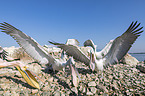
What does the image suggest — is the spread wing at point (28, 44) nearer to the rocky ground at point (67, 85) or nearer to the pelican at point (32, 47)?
the pelican at point (32, 47)

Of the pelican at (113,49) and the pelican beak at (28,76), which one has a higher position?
the pelican at (113,49)

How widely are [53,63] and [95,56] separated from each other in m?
1.82

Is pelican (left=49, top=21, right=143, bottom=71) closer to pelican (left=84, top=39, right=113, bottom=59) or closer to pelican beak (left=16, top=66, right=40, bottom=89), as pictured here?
pelican (left=84, top=39, right=113, bottom=59)

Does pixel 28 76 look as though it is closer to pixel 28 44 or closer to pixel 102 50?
pixel 28 44

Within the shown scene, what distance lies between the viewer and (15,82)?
253 centimetres

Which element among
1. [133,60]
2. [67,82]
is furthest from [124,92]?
[133,60]

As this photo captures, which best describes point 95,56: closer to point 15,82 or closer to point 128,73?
point 128,73

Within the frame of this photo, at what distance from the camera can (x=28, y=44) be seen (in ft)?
9.68

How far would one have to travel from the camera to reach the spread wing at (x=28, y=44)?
268 centimetres

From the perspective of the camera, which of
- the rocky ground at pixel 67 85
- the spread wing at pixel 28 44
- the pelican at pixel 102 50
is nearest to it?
the rocky ground at pixel 67 85

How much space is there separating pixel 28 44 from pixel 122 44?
3.56m

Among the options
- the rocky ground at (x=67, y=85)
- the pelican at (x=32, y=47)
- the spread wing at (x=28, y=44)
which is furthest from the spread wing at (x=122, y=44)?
the spread wing at (x=28, y=44)

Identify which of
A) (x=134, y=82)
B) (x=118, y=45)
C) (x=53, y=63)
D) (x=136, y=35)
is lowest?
(x=134, y=82)

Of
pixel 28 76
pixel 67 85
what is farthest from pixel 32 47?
pixel 67 85
